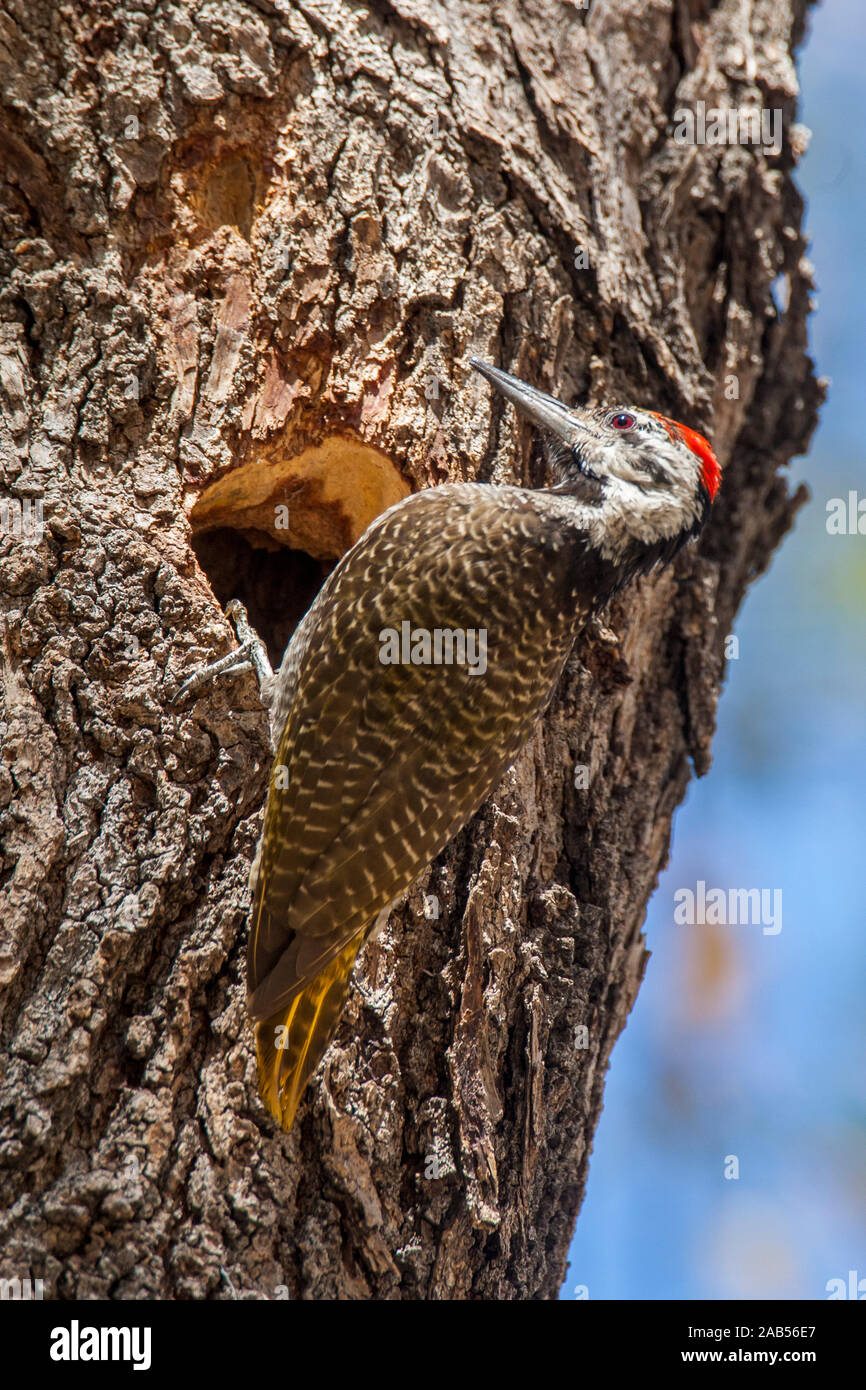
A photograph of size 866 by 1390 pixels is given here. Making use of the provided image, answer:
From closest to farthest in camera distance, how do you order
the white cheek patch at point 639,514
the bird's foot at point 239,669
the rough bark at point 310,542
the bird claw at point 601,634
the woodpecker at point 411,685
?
the rough bark at point 310,542, the woodpecker at point 411,685, the bird's foot at point 239,669, the white cheek patch at point 639,514, the bird claw at point 601,634

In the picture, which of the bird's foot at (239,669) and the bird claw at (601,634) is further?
the bird claw at (601,634)

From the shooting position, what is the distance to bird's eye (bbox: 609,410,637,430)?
14.1 ft

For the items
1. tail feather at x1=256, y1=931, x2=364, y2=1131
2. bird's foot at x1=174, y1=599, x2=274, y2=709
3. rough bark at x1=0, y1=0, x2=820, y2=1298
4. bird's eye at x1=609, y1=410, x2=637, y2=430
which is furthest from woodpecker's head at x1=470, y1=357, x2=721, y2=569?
tail feather at x1=256, y1=931, x2=364, y2=1131

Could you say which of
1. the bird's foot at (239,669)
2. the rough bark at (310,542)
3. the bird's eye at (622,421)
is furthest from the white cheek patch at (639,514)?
the bird's foot at (239,669)

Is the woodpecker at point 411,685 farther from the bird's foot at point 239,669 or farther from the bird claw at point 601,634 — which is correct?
the bird claw at point 601,634

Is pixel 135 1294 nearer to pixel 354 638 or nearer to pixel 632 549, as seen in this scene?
pixel 354 638

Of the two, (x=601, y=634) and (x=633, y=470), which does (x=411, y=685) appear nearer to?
(x=601, y=634)

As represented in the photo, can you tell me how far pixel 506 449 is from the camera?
4.21 metres

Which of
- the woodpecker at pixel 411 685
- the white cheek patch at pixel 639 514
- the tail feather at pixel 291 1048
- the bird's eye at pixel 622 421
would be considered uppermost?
the bird's eye at pixel 622 421

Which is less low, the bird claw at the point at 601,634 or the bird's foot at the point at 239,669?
the bird claw at the point at 601,634

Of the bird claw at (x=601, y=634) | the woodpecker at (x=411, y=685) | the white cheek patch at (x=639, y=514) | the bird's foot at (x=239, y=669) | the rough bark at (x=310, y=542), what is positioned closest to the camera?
the rough bark at (x=310, y=542)

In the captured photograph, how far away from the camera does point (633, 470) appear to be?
170 inches

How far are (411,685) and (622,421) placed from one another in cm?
132

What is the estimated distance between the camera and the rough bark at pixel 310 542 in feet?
10.2
